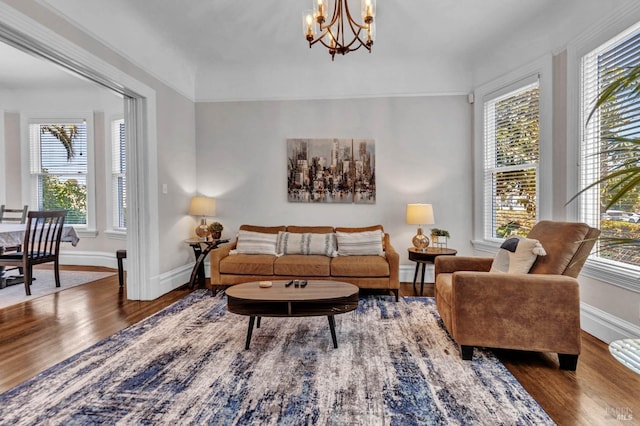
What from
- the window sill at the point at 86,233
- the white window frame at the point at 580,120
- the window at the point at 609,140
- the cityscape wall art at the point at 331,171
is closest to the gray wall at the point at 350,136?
the cityscape wall art at the point at 331,171

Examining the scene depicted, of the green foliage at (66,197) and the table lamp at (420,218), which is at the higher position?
the green foliage at (66,197)

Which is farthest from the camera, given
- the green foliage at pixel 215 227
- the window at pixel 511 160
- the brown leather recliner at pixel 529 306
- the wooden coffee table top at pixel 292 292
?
the green foliage at pixel 215 227

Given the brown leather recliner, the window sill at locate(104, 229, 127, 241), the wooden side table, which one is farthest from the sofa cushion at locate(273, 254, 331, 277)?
the window sill at locate(104, 229, 127, 241)

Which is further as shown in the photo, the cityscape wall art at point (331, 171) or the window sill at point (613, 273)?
the cityscape wall art at point (331, 171)

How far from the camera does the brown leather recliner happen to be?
2160 mm

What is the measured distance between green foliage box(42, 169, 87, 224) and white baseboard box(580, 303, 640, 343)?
7.00 meters

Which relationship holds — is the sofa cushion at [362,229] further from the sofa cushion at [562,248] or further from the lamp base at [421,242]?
the sofa cushion at [562,248]

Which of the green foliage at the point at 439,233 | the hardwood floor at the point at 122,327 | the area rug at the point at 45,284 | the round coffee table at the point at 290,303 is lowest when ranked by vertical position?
the hardwood floor at the point at 122,327

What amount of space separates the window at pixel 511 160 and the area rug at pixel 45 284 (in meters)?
5.40

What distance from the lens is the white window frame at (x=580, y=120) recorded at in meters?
2.47

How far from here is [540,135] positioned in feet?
11.1

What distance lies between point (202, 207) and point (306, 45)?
7.92ft

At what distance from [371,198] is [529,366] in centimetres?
273

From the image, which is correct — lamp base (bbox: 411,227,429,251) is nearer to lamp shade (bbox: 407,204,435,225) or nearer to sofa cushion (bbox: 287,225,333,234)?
lamp shade (bbox: 407,204,435,225)
